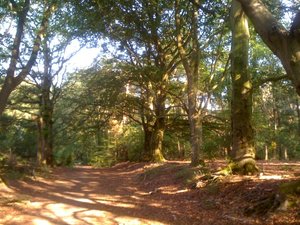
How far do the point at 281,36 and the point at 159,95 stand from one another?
18.2 meters

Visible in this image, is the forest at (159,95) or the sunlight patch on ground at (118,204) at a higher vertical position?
the forest at (159,95)

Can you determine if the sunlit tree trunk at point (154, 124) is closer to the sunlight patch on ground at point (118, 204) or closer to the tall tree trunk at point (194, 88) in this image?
the tall tree trunk at point (194, 88)

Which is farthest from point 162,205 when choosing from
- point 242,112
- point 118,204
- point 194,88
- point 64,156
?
point 64,156

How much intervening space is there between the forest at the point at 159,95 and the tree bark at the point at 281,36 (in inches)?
0.7

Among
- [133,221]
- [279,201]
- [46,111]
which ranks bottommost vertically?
[133,221]

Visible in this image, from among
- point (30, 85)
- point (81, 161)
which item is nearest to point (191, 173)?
point (30, 85)

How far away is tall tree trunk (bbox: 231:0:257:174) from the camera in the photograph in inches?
457

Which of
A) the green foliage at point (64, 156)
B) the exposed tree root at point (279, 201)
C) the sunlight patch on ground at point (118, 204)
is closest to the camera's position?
the exposed tree root at point (279, 201)

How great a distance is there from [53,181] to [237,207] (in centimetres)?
1168

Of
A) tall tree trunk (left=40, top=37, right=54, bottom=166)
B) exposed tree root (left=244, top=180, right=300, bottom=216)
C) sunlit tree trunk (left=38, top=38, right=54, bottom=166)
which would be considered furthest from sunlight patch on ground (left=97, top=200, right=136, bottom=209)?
tall tree trunk (left=40, top=37, right=54, bottom=166)

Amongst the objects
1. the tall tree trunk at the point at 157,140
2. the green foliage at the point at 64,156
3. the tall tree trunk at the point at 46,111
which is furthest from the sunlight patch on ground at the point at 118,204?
the green foliage at the point at 64,156

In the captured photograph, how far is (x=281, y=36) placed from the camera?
A: 6.24m

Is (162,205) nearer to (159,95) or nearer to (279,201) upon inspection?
(279,201)

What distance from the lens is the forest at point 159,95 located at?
8820mm
